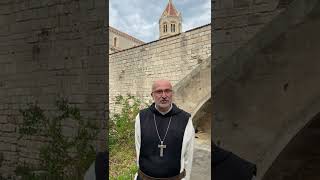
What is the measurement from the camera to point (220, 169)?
11.9 ft

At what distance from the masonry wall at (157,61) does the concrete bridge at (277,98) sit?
256 inches

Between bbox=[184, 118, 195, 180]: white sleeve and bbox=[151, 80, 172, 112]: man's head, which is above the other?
bbox=[151, 80, 172, 112]: man's head

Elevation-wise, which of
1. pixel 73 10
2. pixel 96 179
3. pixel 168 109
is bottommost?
pixel 96 179

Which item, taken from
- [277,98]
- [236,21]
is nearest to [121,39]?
[236,21]

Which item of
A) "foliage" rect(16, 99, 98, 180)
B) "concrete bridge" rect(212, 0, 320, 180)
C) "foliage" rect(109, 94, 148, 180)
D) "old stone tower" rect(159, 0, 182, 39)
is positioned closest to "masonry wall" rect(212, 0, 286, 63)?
"concrete bridge" rect(212, 0, 320, 180)

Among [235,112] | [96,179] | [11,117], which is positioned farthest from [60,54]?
[235,112]

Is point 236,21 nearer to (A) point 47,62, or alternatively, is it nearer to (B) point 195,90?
(B) point 195,90

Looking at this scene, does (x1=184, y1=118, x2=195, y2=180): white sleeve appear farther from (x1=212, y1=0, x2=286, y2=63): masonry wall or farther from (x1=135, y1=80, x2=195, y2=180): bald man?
(x1=212, y1=0, x2=286, y2=63): masonry wall

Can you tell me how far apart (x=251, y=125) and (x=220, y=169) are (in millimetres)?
664

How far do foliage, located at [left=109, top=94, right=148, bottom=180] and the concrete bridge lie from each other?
314cm

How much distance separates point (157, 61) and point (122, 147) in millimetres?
4594

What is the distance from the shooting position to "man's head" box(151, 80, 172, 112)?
232 cm

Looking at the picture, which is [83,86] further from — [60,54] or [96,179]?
[96,179]

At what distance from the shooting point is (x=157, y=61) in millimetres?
11859
